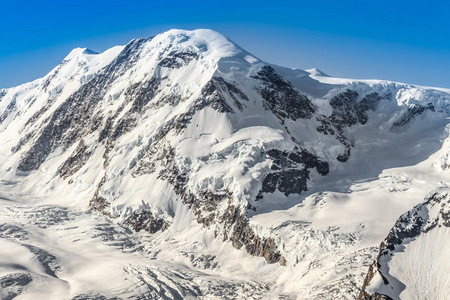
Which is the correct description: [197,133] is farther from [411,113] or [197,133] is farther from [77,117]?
[77,117]

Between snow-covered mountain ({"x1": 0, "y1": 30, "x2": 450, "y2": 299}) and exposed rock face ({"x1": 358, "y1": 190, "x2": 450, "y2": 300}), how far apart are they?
10193mm

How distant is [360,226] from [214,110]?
5754 centimetres

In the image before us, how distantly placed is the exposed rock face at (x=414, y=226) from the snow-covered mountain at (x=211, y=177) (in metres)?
10.2

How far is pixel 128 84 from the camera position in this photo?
15912 centimetres

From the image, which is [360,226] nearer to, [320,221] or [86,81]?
[320,221]

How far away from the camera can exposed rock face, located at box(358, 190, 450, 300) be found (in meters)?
50.4

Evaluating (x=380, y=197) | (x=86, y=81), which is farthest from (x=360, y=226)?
(x=86, y=81)

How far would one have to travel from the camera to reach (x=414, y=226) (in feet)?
173

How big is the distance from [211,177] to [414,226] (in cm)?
5505

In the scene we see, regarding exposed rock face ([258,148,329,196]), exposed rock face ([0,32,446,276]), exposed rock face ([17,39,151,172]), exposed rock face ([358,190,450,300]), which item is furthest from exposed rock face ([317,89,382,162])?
exposed rock face ([17,39,151,172])

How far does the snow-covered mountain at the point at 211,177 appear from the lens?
7481 cm

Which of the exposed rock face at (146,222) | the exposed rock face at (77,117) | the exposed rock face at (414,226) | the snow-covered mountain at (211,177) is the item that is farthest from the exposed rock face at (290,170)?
the exposed rock face at (77,117)

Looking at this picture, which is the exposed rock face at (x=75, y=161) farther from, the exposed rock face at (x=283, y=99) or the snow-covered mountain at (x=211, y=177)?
the exposed rock face at (x=283, y=99)

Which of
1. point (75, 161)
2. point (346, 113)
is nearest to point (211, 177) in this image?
point (346, 113)
